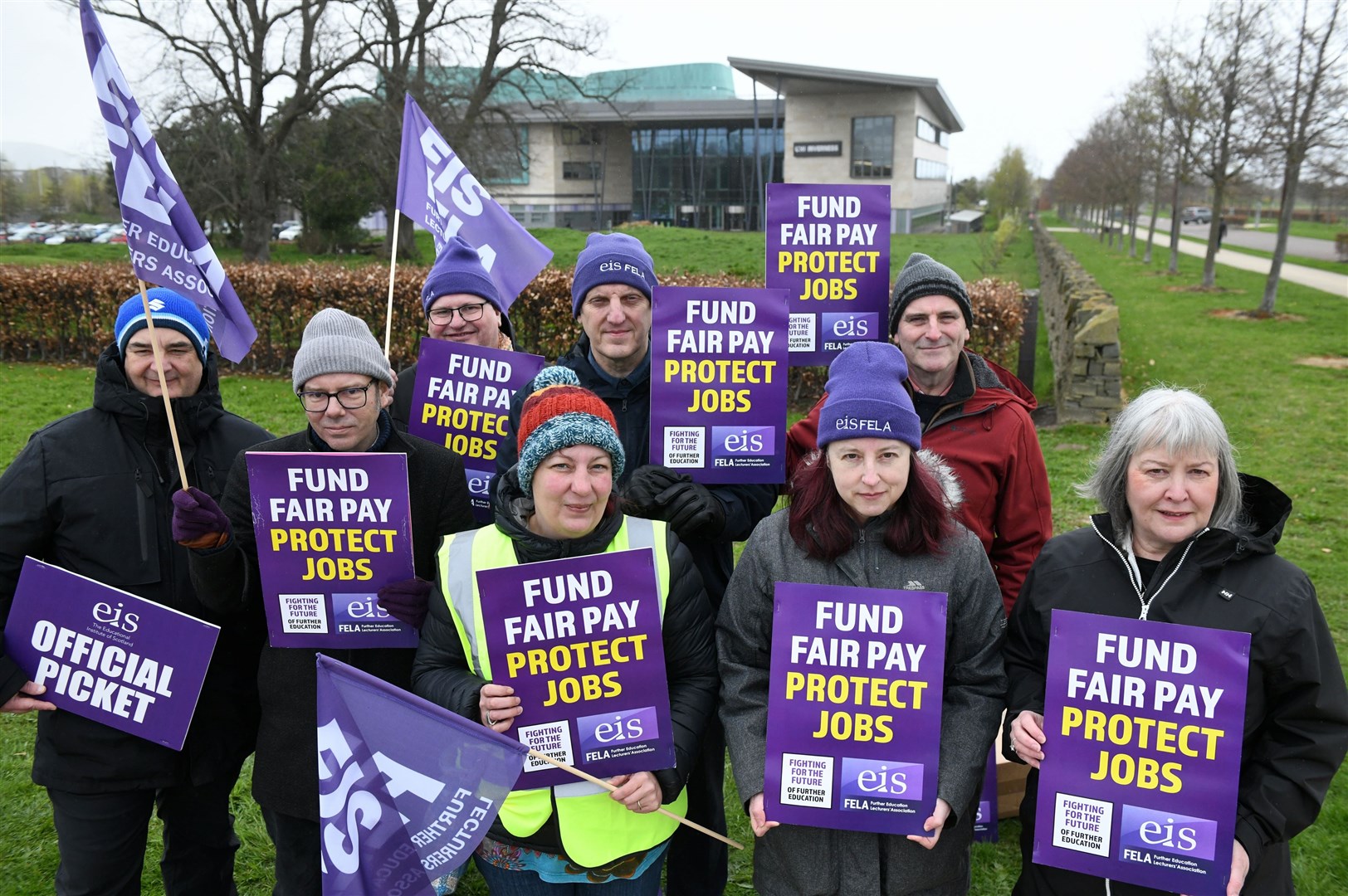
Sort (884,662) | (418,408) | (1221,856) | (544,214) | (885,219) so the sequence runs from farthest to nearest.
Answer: (544,214) → (418,408) → (885,219) → (884,662) → (1221,856)

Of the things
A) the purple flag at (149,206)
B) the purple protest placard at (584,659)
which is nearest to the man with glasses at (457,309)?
the purple flag at (149,206)

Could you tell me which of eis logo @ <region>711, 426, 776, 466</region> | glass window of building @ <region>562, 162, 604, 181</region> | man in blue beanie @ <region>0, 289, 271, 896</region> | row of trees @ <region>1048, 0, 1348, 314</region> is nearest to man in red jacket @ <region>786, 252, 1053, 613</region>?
eis logo @ <region>711, 426, 776, 466</region>

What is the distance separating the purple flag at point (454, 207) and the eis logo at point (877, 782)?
3243mm

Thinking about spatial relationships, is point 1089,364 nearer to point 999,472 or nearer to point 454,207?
point 454,207

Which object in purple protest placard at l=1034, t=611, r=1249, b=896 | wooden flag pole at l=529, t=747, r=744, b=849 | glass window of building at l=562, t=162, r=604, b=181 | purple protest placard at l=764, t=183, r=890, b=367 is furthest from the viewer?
glass window of building at l=562, t=162, r=604, b=181

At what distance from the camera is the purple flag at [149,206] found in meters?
2.98

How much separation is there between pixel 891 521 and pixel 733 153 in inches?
2293

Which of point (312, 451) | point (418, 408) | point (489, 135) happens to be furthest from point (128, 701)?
point (489, 135)

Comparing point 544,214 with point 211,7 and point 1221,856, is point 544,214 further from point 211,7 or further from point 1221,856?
point 1221,856

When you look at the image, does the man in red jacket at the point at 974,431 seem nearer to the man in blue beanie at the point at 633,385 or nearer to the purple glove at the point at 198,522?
the man in blue beanie at the point at 633,385

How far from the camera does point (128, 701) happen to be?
288 cm

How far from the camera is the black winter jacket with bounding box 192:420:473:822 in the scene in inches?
114

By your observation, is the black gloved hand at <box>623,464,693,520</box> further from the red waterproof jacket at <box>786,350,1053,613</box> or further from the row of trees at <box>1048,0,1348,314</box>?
the row of trees at <box>1048,0,1348,314</box>

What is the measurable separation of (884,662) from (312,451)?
6.20 ft
